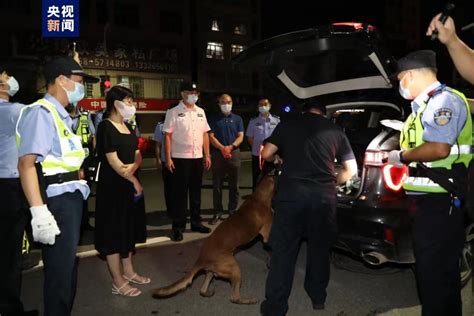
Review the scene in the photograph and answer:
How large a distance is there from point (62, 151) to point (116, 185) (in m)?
1.30

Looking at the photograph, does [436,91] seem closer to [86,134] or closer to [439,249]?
[439,249]

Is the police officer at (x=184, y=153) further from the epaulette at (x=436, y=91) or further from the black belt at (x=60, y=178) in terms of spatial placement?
the epaulette at (x=436, y=91)

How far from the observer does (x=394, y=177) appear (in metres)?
3.92

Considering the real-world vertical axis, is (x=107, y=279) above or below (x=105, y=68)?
below

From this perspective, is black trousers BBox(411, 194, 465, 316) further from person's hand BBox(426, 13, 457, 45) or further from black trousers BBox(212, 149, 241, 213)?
black trousers BBox(212, 149, 241, 213)

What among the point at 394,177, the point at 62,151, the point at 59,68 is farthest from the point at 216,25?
the point at 62,151

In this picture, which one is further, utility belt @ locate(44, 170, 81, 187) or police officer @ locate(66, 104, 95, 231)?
police officer @ locate(66, 104, 95, 231)

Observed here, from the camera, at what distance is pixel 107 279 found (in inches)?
191

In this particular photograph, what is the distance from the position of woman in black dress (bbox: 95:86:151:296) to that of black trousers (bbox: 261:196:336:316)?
1394 mm

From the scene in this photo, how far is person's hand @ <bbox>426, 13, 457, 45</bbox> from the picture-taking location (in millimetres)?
2607

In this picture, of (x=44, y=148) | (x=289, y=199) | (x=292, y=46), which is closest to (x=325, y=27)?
(x=292, y=46)

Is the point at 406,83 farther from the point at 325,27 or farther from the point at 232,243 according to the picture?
the point at 232,243

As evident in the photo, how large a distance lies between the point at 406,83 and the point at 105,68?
27.9 metres

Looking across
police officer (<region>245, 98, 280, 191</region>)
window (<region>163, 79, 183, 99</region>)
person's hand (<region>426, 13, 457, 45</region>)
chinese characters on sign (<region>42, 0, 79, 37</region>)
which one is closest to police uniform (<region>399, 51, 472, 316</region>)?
person's hand (<region>426, 13, 457, 45</region>)
